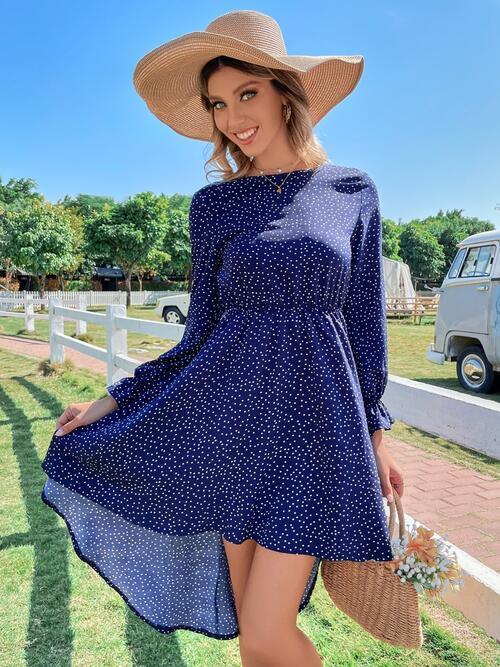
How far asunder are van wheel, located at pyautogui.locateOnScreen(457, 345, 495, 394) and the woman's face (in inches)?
254

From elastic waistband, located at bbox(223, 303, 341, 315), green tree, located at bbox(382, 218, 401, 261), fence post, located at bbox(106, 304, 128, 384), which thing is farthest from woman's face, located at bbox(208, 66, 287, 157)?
green tree, located at bbox(382, 218, 401, 261)

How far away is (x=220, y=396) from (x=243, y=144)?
2.38 ft

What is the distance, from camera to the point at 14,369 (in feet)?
27.7

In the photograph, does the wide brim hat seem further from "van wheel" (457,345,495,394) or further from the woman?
"van wheel" (457,345,495,394)

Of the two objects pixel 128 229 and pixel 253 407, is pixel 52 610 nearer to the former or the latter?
pixel 253 407

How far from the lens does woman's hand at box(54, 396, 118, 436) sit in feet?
4.97

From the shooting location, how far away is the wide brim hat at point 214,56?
4.77 feet

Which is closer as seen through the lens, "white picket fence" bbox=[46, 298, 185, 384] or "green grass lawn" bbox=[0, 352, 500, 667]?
"green grass lawn" bbox=[0, 352, 500, 667]

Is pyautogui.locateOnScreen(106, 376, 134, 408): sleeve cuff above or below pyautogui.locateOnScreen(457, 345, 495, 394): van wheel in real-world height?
above

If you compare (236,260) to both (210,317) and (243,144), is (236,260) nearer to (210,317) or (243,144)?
(210,317)

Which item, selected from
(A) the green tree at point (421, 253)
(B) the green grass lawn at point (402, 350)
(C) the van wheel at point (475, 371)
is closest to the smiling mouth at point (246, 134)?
(B) the green grass lawn at point (402, 350)

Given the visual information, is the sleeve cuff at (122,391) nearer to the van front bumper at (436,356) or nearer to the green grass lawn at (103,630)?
the green grass lawn at (103,630)

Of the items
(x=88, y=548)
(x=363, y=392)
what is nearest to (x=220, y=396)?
(x=363, y=392)

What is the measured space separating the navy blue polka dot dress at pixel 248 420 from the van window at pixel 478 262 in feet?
20.5
